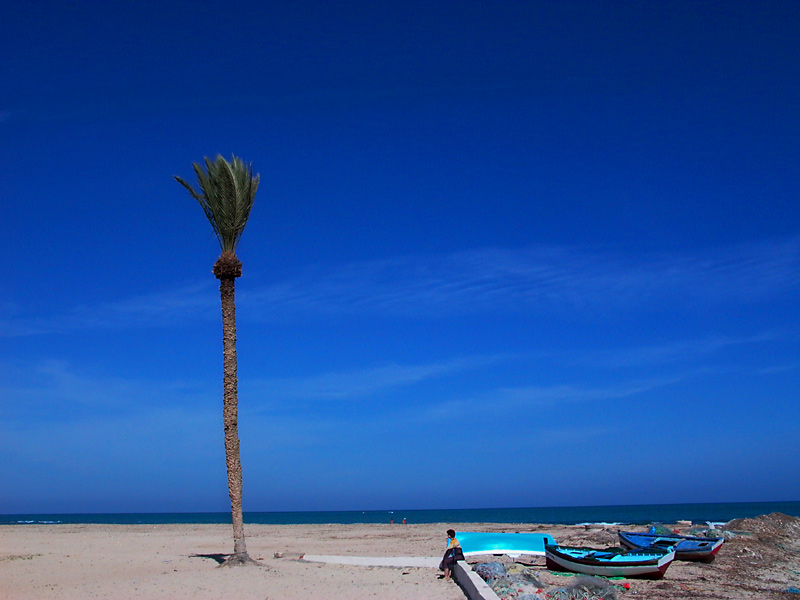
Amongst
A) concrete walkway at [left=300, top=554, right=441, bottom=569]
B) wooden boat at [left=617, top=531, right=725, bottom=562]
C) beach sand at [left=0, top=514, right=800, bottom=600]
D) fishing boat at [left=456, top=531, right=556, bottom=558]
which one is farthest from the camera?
fishing boat at [left=456, top=531, right=556, bottom=558]

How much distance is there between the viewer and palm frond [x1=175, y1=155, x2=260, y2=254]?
1666 centimetres

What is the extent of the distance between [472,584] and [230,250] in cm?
1001

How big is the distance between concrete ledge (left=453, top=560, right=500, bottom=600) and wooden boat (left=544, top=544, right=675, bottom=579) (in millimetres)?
3019

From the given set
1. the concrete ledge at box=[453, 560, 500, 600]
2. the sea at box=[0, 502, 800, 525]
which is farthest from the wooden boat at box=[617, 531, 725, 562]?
the sea at box=[0, 502, 800, 525]

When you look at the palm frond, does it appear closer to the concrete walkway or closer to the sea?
the concrete walkway

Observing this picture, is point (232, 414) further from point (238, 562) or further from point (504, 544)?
point (504, 544)

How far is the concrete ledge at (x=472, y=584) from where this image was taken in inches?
406

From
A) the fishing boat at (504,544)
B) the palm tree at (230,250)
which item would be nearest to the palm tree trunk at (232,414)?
the palm tree at (230,250)

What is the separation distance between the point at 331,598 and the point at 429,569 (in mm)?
4324

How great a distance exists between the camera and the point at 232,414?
16547 millimetres

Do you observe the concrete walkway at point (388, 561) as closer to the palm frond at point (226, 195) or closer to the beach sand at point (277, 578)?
the beach sand at point (277, 578)

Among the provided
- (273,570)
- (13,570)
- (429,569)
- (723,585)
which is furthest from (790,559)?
(13,570)

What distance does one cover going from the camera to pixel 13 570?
16.0 meters

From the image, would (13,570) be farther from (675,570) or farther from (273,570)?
(675,570)
